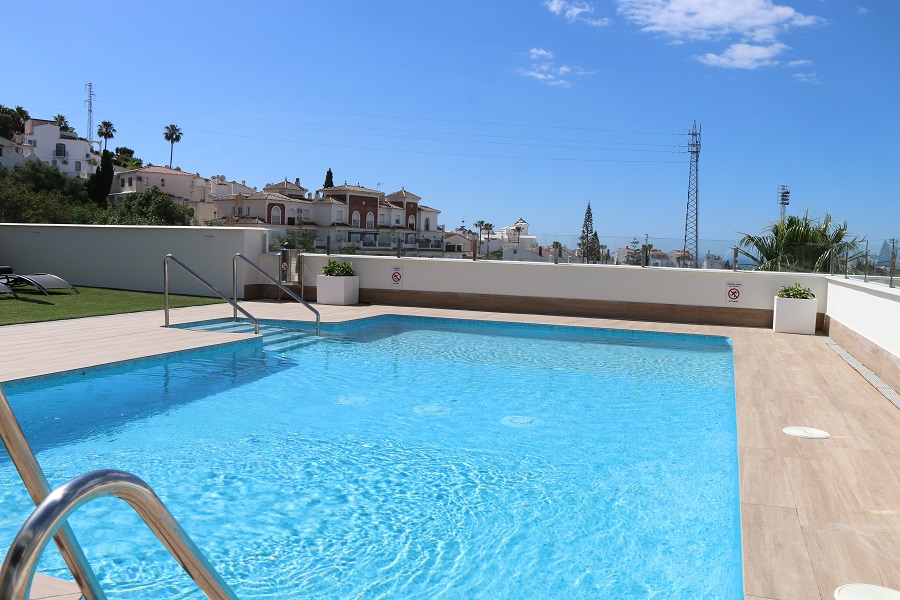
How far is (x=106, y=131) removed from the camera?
3440 inches

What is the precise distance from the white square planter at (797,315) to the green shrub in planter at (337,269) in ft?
25.2

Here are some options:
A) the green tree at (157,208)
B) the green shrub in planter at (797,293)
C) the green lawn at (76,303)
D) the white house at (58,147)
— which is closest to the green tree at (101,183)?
the green tree at (157,208)

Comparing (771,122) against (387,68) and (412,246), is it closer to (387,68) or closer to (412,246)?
(387,68)

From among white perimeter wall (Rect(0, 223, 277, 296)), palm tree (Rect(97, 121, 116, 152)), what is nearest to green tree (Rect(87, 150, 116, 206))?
palm tree (Rect(97, 121, 116, 152))

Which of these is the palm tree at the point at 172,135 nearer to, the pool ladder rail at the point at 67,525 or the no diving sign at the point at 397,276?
the no diving sign at the point at 397,276

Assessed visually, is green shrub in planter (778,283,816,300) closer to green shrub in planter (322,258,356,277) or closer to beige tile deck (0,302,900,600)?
beige tile deck (0,302,900,600)

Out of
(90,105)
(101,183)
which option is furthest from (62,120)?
(101,183)

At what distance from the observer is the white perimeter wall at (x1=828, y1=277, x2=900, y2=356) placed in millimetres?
6809

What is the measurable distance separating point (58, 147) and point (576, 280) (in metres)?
76.3

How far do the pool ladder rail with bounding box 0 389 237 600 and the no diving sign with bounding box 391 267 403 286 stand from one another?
12.2 m

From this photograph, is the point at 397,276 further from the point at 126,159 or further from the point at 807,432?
the point at 126,159

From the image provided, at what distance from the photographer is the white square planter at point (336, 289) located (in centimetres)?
1320

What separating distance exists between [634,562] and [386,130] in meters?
69.4

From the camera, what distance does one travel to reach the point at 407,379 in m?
7.56
